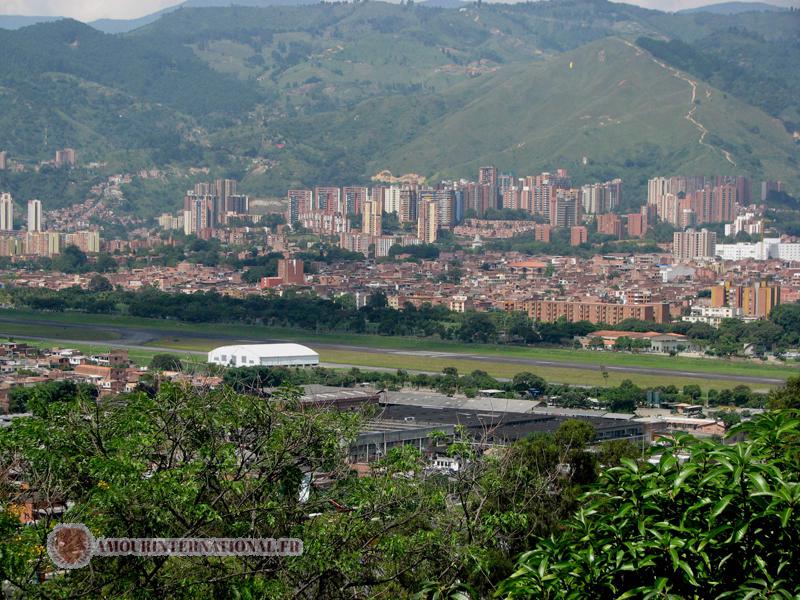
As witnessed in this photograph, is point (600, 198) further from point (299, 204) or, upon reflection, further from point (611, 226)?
point (299, 204)

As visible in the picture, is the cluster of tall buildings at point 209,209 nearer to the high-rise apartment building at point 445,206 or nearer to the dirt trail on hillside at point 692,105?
the high-rise apartment building at point 445,206

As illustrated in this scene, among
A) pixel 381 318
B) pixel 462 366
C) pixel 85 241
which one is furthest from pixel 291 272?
pixel 462 366

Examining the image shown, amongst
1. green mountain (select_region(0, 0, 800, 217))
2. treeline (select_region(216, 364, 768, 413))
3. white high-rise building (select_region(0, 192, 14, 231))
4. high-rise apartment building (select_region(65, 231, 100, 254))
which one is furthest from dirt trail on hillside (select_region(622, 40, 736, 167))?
treeline (select_region(216, 364, 768, 413))

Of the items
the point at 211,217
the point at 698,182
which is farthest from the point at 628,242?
the point at 211,217

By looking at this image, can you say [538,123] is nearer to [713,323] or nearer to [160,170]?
[160,170]

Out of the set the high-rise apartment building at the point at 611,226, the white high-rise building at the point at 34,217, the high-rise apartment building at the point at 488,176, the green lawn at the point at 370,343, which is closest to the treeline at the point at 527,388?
the green lawn at the point at 370,343

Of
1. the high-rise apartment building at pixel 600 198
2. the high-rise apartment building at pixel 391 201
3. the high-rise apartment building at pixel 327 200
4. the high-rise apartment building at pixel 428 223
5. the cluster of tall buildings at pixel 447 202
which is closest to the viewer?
the high-rise apartment building at pixel 428 223

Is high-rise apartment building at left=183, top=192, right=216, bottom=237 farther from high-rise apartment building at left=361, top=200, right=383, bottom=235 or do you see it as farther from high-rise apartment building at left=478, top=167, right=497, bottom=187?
high-rise apartment building at left=478, top=167, right=497, bottom=187
